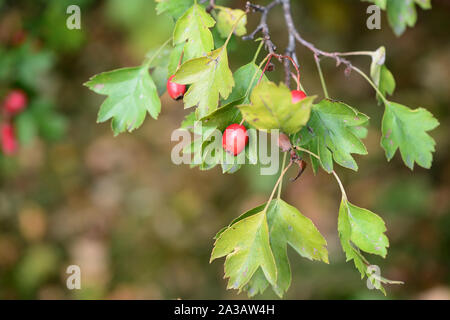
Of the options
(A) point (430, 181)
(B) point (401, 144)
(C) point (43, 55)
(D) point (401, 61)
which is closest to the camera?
(B) point (401, 144)

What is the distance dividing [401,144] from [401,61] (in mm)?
1928

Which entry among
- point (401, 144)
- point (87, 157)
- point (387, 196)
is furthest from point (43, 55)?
point (387, 196)

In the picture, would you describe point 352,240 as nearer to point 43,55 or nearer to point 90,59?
point 43,55

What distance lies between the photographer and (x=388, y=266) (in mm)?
2461

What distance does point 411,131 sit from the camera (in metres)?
1.16

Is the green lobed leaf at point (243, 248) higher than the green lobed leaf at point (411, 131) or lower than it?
lower

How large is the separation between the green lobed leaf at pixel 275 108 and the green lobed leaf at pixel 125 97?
35 centimetres

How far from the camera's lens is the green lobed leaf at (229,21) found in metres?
1.09

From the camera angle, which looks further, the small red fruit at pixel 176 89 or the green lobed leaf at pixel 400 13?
the green lobed leaf at pixel 400 13

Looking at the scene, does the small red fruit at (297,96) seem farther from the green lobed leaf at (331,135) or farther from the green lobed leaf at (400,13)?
the green lobed leaf at (400,13)

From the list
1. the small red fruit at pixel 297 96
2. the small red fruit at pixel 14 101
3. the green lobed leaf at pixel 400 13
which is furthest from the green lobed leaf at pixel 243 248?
the small red fruit at pixel 14 101

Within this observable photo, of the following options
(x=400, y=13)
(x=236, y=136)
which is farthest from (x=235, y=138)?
(x=400, y=13)

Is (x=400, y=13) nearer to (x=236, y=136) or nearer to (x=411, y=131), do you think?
(x=411, y=131)

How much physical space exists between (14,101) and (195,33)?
1173 millimetres
